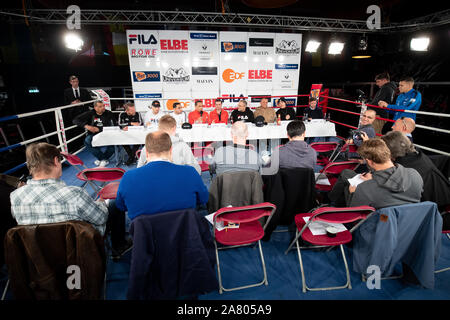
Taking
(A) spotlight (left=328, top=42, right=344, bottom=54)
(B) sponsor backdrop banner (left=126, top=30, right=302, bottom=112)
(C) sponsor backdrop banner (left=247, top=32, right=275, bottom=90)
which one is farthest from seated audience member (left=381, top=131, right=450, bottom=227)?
(A) spotlight (left=328, top=42, right=344, bottom=54)

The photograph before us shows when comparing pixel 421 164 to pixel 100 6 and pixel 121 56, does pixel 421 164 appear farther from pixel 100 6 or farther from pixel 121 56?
pixel 100 6

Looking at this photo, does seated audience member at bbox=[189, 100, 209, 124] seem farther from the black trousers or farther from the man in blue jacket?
the man in blue jacket

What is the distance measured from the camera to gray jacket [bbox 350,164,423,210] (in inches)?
61.4

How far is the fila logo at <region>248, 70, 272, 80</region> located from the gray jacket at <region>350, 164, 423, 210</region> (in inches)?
242

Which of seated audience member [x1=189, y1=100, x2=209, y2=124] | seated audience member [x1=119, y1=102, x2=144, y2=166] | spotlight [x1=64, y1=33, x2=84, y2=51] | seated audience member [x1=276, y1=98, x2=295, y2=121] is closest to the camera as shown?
seated audience member [x1=119, y1=102, x2=144, y2=166]

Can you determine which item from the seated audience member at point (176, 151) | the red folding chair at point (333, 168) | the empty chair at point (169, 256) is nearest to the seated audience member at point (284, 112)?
the red folding chair at point (333, 168)

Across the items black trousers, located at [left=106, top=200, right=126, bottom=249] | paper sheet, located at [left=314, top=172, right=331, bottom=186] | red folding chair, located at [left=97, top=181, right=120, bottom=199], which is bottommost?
black trousers, located at [left=106, top=200, right=126, bottom=249]

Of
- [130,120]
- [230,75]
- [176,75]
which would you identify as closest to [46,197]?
[130,120]

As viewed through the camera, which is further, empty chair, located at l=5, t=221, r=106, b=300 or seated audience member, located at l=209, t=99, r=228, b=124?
seated audience member, located at l=209, t=99, r=228, b=124

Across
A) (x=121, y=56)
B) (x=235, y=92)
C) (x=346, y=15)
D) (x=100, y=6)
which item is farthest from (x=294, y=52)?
(x=100, y=6)

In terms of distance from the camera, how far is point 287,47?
716 cm

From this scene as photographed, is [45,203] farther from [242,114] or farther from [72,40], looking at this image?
[72,40]

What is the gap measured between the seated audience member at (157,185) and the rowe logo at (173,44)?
6.13m
